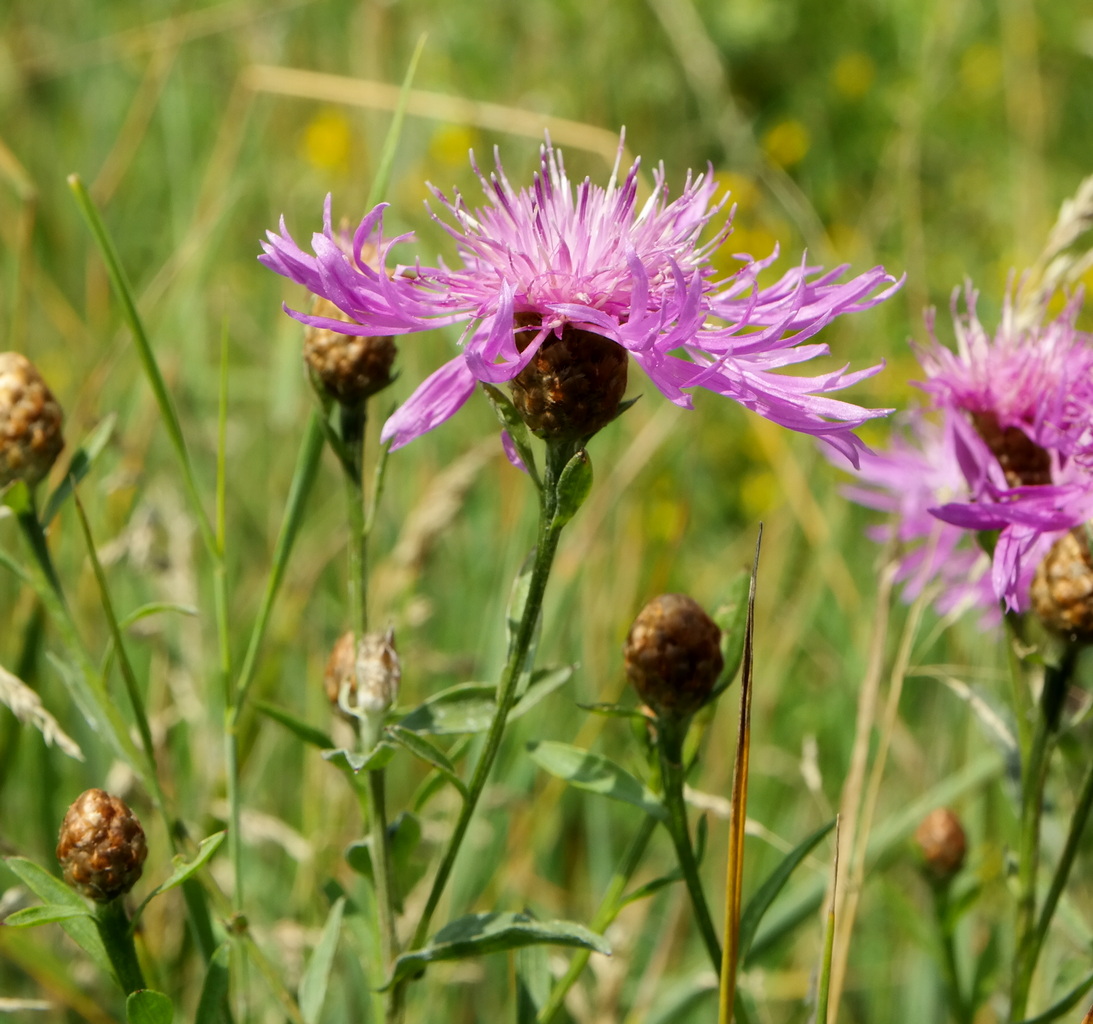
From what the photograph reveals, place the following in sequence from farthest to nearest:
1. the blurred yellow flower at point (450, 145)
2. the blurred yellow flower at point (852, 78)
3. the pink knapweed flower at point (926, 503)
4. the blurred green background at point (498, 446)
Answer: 1. the blurred yellow flower at point (852, 78)
2. the blurred yellow flower at point (450, 145)
3. the blurred green background at point (498, 446)
4. the pink knapweed flower at point (926, 503)

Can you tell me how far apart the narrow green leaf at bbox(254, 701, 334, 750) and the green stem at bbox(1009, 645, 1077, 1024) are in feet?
2.32

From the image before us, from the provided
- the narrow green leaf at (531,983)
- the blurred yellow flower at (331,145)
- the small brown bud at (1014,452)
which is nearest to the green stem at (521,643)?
the narrow green leaf at (531,983)

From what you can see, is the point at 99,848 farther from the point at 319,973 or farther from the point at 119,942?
the point at 319,973

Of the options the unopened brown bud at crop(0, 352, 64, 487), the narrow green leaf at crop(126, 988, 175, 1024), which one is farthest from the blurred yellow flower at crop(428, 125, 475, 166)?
the narrow green leaf at crop(126, 988, 175, 1024)

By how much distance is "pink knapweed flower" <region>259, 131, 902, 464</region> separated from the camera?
3.24 ft

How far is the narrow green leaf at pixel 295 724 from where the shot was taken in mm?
1140

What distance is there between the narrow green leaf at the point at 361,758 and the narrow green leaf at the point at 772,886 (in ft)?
1.25

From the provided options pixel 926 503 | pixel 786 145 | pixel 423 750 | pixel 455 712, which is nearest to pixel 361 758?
pixel 423 750

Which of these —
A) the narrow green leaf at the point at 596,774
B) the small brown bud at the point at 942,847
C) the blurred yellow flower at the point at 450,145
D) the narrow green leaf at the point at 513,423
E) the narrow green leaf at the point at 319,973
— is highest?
the blurred yellow flower at the point at 450,145

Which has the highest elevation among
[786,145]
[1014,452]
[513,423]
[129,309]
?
[786,145]

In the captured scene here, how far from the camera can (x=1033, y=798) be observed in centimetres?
124

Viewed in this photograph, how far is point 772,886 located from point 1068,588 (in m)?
0.42

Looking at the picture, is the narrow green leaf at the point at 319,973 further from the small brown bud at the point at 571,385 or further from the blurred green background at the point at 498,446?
the small brown bud at the point at 571,385

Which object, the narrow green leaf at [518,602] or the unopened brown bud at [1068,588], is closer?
the narrow green leaf at [518,602]
